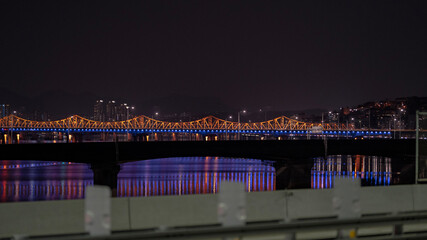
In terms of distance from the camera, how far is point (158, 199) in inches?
473

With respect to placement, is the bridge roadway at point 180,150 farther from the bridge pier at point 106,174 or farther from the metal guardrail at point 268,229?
the metal guardrail at point 268,229

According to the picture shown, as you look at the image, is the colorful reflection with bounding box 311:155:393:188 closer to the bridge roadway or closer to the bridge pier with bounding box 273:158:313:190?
the bridge pier with bounding box 273:158:313:190

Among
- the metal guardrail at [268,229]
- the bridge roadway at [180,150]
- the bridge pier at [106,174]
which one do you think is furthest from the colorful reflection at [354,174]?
the metal guardrail at [268,229]

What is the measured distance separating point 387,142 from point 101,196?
73.4 m

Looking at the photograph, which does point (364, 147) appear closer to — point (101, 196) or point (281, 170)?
point (281, 170)

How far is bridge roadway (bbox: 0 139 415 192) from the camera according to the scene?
6100 centimetres

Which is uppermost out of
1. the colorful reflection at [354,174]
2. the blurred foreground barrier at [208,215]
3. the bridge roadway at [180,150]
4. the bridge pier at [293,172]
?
the blurred foreground barrier at [208,215]

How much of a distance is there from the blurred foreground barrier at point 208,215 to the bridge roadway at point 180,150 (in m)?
51.1

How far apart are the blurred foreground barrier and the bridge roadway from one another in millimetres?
51065

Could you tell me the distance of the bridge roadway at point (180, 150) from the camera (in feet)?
200

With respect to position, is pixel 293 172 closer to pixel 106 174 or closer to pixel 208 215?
pixel 106 174

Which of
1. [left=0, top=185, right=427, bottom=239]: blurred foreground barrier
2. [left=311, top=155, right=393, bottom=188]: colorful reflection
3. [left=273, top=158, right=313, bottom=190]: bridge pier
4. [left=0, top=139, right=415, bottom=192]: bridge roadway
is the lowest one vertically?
[left=311, top=155, right=393, bottom=188]: colorful reflection

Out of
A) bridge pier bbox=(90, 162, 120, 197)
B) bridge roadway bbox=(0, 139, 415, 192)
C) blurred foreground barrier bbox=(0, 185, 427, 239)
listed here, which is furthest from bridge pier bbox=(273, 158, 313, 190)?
blurred foreground barrier bbox=(0, 185, 427, 239)

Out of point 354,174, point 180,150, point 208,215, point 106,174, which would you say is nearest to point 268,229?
point 208,215
